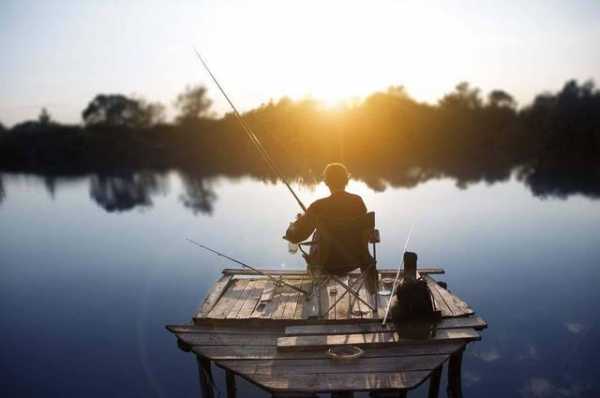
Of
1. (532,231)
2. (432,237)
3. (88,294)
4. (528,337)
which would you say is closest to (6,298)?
(88,294)

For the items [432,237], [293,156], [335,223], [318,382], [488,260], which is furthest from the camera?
[432,237]

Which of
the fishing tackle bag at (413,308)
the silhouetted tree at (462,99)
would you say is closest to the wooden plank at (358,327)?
the fishing tackle bag at (413,308)

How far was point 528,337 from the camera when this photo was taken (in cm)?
928

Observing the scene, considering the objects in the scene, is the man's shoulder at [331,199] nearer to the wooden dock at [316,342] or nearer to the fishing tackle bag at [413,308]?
the wooden dock at [316,342]

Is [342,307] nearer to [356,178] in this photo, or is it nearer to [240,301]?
[240,301]

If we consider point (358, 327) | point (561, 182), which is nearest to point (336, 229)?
point (358, 327)

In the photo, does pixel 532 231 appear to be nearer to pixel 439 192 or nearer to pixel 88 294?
pixel 439 192

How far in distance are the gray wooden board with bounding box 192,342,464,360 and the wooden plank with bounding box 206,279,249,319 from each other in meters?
0.79

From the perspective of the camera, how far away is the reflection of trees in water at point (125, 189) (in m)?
31.4

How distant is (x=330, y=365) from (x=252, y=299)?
225 centimetres

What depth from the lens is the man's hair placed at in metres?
6.29

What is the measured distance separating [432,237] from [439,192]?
13375 millimetres

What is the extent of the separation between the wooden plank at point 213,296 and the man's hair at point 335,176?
2.36 meters

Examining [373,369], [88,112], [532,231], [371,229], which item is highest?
[88,112]
